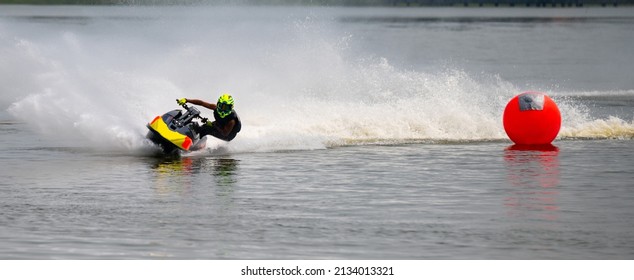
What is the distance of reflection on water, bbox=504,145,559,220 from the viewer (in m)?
20.1

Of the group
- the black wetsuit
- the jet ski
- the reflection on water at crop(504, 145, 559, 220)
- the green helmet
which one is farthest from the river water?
the green helmet

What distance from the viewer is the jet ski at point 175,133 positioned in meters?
25.5

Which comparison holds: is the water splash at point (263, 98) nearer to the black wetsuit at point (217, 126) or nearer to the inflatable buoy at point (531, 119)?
the black wetsuit at point (217, 126)

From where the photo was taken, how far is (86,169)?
79.1ft

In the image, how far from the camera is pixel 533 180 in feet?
76.2

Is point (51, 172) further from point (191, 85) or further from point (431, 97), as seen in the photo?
point (191, 85)

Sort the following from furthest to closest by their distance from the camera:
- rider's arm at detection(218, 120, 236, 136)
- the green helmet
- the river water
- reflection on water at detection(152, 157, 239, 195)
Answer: rider's arm at detection(218, 120, 236, 136), the green helmet, reflection on water at detection(152, 157, 239, 195), the river water

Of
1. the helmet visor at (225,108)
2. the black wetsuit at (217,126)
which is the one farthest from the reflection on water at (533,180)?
the helmet visor at (225,108)

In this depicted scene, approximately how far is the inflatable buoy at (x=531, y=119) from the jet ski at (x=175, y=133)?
6528 mm

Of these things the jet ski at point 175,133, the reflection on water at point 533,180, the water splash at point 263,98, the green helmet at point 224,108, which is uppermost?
the water splash at point 263,98

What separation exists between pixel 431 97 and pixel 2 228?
1688 cm

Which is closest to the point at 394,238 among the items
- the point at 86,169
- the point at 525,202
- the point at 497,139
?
the point at 525,202

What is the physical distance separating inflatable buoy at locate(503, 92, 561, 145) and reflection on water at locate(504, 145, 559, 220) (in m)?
0.24

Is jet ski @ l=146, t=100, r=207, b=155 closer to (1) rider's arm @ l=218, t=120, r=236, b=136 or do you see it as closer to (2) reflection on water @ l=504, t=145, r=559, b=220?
(1) rider's arm @ l=218, t=120, r=236, b=136
